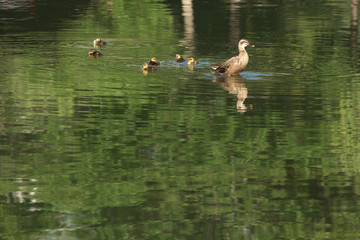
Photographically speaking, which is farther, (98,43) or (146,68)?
(98,43)

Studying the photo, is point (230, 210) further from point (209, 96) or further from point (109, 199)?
point (209, 96)

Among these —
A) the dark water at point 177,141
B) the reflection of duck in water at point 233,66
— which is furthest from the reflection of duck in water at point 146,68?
the reflection of duck in water at point 233,66

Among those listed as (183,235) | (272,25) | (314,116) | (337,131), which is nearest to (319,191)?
(183,235)

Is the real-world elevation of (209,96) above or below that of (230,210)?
below

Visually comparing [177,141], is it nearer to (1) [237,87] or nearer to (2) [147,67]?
(1) [237,87]

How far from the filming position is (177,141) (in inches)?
546

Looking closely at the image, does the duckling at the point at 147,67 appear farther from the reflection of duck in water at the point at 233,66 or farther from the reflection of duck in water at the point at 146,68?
the reflection of duck in water at the point at 233,66

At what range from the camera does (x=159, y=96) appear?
17.9 m

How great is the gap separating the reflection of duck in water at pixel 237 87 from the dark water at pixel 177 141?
48 mm

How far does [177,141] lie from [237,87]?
231 inches

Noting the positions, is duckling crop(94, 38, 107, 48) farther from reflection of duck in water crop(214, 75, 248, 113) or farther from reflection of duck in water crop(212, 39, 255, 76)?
reflection of duck in water crop(214, 75, 248, 113)

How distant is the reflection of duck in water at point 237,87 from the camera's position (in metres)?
17.1

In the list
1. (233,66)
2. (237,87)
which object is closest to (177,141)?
(237,87)

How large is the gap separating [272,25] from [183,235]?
24.8 metres
